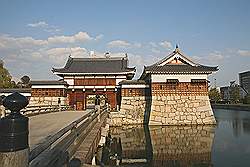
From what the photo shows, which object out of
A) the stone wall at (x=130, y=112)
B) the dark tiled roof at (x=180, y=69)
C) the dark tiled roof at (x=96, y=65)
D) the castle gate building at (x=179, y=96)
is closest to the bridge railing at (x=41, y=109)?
the dark tiled roof at (x=96, y=65)

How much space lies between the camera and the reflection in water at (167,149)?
38.3 ft

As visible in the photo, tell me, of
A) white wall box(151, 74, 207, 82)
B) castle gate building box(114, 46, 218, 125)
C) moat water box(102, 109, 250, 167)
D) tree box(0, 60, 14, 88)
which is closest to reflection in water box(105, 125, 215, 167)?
moat water box(102, 109, 250, 167)

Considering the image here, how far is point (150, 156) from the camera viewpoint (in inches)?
506

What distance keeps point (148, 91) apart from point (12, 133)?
23.2 metres

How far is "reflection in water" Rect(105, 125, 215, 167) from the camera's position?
11681 millimetres

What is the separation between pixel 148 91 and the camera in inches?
985

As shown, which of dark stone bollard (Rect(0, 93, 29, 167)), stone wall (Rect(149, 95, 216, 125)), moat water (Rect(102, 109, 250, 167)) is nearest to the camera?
dark stone bollard (Rect(0, 93, 29, 167))

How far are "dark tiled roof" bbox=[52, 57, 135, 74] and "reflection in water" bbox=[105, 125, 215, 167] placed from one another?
10185 millimetres

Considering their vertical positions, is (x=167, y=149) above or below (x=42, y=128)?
below

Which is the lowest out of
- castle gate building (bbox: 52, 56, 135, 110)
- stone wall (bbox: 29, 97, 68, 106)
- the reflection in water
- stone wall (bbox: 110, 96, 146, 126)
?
the reflection in water

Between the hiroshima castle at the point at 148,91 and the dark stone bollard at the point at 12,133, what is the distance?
21566 millimetres

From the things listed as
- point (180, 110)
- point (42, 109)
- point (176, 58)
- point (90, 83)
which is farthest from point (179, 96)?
point (42, 109)

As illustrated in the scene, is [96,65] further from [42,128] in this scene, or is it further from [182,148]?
[42,128]

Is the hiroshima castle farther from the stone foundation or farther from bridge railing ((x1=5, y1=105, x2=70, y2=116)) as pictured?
bridge railing ((x1=5, y1=105, x2=70, y2=116))
